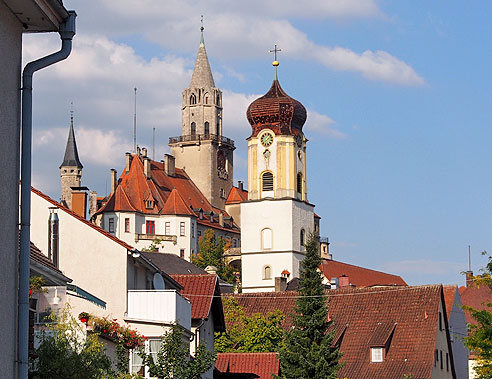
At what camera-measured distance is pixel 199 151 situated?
521 ft

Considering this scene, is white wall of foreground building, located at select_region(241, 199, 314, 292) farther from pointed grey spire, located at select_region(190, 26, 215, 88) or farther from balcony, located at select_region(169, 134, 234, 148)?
pointed grey spire, located at select_region(190, 26, 215, 88)

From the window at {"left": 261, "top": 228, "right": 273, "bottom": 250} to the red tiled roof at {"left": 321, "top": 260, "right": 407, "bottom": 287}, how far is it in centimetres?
1276

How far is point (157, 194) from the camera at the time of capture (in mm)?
141000

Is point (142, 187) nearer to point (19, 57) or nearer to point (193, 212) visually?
point (193, 212)

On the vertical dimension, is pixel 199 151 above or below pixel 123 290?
above

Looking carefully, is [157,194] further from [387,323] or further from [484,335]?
[484,335]

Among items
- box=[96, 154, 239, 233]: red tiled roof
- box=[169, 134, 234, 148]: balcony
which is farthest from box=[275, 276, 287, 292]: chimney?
box=[169, 134, 234, 148]: balcony

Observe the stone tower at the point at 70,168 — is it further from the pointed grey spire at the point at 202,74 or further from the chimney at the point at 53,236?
the chimney at the point at 53,236

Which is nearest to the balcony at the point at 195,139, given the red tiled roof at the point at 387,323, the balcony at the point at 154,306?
the red tiled roof at the point at 387,323

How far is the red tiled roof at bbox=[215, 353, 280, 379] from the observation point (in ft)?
144

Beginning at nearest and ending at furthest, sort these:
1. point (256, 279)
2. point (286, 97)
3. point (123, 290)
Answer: point (123, 290) < point (256, 279) < point (286, 97)

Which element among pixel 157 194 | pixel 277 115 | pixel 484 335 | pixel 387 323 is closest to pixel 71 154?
pixel 157 194

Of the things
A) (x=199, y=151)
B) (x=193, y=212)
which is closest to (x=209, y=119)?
(x=199, y=151)

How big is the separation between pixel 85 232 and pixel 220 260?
103 metres
